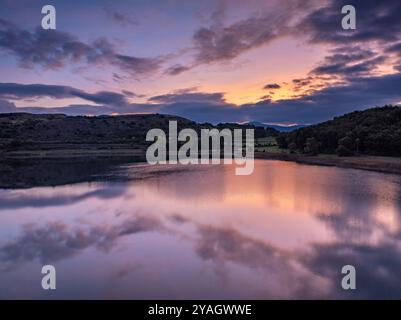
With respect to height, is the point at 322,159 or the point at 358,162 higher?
the point at 322,159

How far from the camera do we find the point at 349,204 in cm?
1716

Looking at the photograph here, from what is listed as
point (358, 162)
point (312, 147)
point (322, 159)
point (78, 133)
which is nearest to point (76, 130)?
point (78, 133)

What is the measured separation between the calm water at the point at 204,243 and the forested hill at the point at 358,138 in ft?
74.2

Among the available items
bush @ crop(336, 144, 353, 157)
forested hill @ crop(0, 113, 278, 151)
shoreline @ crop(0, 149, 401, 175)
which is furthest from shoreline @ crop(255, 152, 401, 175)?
forested hill @ crop(0, 113, 278, 151)

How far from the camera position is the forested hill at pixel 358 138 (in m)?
42.0

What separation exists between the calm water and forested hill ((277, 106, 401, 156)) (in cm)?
2262

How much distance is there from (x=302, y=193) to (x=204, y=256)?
12.1m

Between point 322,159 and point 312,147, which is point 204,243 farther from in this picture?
point 312,147

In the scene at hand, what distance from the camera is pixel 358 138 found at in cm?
4578

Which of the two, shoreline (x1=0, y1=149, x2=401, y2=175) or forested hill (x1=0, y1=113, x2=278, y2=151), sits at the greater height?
forested hill (x1=0, y1=113, x2=278, y2=151)

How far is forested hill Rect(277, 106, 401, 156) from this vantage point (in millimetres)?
42000

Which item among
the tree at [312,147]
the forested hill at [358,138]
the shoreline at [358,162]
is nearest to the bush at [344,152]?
the forested hill at [358,138]

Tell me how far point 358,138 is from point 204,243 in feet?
131

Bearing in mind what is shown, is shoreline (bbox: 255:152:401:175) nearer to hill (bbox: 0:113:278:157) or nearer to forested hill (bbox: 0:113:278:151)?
hill (bbox: 0:113:278:157)
